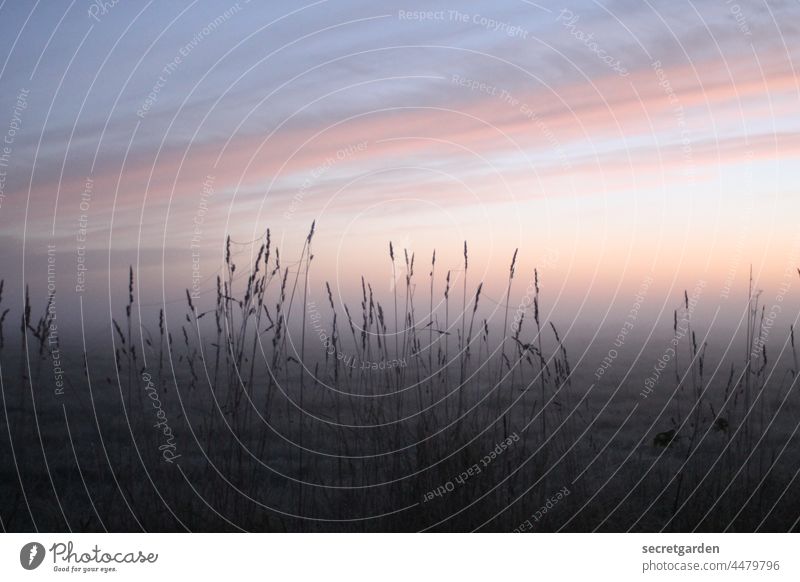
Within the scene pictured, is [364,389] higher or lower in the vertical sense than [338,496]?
higher

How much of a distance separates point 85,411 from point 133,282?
217 cm

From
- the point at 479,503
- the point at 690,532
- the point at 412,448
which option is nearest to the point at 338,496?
the point at 412,448

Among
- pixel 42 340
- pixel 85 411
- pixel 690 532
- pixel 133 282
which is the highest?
pixel 133 282

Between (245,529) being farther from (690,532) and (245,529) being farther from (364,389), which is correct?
(690,532)

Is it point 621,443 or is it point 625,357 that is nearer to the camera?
point 621,443

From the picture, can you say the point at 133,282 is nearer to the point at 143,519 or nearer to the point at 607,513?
the point at 143,519

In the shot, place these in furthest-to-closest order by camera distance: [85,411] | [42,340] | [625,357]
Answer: [625,357] → [85,411] → [42,340]

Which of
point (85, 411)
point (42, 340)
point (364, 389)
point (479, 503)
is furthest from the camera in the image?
point (85, 411)

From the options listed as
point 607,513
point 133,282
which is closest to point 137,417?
point 133,282

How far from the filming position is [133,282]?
177 inches

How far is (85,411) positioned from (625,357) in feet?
17.1
